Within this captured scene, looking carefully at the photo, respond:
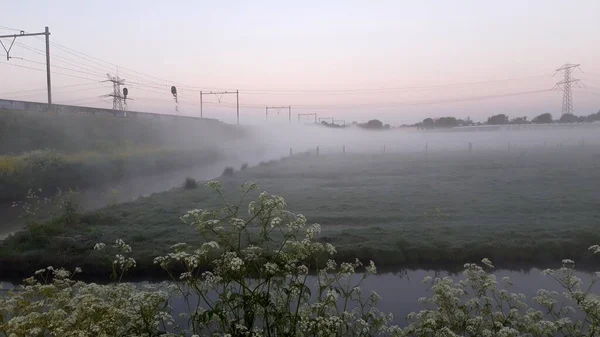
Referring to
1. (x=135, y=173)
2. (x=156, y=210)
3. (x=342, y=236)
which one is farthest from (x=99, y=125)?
(x=342, y=236)

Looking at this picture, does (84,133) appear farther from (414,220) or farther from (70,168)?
(414,220)

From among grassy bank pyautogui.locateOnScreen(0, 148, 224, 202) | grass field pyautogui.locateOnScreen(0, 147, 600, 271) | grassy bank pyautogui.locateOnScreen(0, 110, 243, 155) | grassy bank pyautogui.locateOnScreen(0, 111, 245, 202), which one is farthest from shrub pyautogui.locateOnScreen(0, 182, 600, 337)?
grassy bank pyautogui.locateOnScreen(0, 110, 243, 155)

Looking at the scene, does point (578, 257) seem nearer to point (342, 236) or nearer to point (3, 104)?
point (342, 236)

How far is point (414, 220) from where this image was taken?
42.2 ft

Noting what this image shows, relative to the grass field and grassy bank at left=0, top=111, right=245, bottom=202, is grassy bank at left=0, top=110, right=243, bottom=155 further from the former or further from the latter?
the grass field

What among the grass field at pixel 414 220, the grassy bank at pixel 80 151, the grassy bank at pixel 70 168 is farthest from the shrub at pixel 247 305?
the grassy bank at pixel 80 151

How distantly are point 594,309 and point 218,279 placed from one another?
332 centimetres

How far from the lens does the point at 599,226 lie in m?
10.9

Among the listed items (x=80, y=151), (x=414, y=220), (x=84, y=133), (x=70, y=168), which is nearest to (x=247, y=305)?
(x=414, y=220)

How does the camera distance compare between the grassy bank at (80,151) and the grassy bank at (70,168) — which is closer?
the grassy bank at (70,168)

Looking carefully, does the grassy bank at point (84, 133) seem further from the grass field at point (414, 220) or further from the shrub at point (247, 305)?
the shrub at point (247, 305)

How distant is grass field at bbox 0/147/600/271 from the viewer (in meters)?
10.1

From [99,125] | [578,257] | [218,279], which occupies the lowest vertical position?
[578,257]

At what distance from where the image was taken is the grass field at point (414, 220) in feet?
33.0
